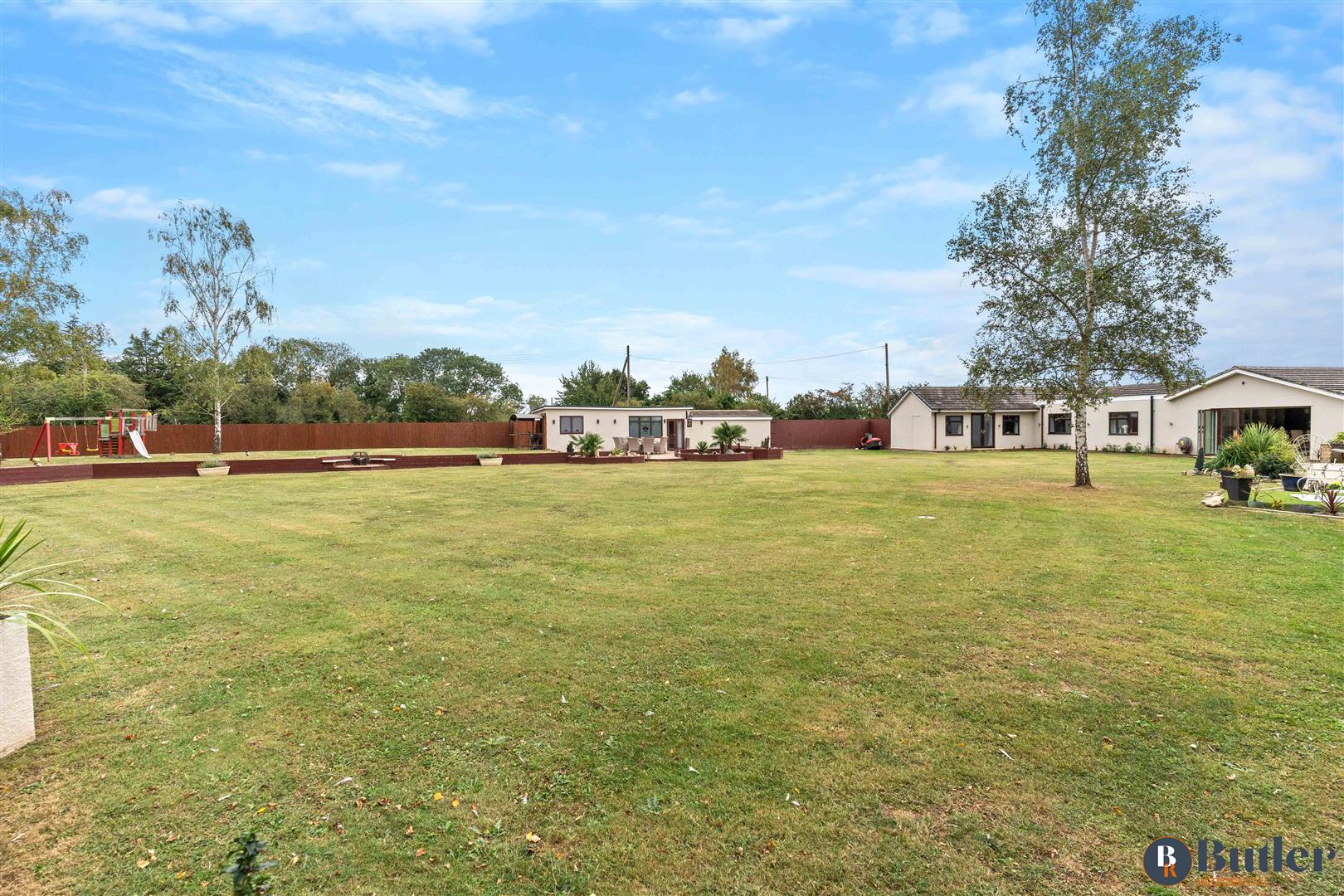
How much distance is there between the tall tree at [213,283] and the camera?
101ft

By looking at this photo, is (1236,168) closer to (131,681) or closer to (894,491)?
(894,491)

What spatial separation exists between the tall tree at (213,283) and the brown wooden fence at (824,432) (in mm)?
30238

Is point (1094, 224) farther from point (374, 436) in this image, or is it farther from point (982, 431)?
point (374, 436)

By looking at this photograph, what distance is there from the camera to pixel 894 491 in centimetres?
1366

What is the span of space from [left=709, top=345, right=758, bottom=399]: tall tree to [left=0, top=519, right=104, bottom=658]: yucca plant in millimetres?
49753

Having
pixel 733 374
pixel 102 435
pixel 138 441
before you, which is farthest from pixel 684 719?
pixel 733 374

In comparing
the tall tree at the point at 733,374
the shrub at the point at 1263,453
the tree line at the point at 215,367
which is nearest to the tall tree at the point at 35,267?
the tree line at the point at 215,367

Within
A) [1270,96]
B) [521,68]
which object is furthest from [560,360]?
[1270,96]

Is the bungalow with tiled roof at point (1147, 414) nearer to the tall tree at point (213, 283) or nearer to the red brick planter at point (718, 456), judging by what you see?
the red brick planter at point (718, 456)

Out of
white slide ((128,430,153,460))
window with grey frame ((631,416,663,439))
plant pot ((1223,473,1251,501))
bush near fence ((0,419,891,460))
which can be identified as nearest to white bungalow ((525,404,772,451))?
window with grey frame ((631,416,663,439))

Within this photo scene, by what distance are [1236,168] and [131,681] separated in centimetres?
2137

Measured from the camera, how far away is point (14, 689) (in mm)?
3062

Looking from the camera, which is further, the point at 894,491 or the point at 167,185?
the point at 167,185

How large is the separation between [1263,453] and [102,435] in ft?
138
